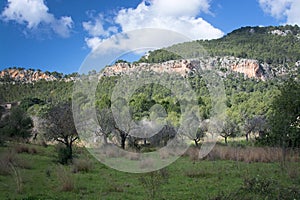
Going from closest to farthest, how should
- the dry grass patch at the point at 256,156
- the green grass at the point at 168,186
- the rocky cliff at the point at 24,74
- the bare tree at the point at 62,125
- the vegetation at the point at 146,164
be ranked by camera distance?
the green grass at the point at 168,186, the vegetation at the point at 146,164, the dry grass patch at the point at 256,156, the bare tree at the point at 62,125, the rocky cliff at the point at 24,74

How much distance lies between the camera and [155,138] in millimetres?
33719

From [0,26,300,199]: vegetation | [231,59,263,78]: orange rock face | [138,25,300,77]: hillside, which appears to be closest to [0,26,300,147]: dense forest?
[138,25,300,77]: hillside

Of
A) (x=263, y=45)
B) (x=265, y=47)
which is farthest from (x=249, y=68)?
(x=263, y=45)

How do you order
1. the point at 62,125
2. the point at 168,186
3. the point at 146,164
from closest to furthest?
the point at 168,186
the point at 146,164
the point at 62,125

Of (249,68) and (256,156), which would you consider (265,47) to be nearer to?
(249,68)

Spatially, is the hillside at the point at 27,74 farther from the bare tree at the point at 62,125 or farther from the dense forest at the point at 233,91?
the bare tree at the point at 62,125

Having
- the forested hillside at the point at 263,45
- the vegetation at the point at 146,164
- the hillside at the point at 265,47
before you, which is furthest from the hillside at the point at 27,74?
the vegetation at the point at 146,164

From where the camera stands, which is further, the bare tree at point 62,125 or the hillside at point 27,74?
the hillside at point 27,74

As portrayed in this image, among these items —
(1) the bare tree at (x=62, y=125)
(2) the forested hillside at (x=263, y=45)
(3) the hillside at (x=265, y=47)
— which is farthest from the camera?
(2) the forested hillside at (x=263, y=45)

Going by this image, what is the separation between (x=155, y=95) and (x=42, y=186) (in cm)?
2208

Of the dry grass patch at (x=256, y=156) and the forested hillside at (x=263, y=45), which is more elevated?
the forested hillside at (x=263, y=45)

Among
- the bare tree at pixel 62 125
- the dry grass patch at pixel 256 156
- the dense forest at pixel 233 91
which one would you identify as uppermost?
the dense forest at pixel 233 91

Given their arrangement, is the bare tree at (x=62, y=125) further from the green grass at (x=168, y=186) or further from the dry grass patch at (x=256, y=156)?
the dry grass patch at (x=256, y=156)

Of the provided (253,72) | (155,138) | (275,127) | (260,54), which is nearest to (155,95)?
(155,138)
